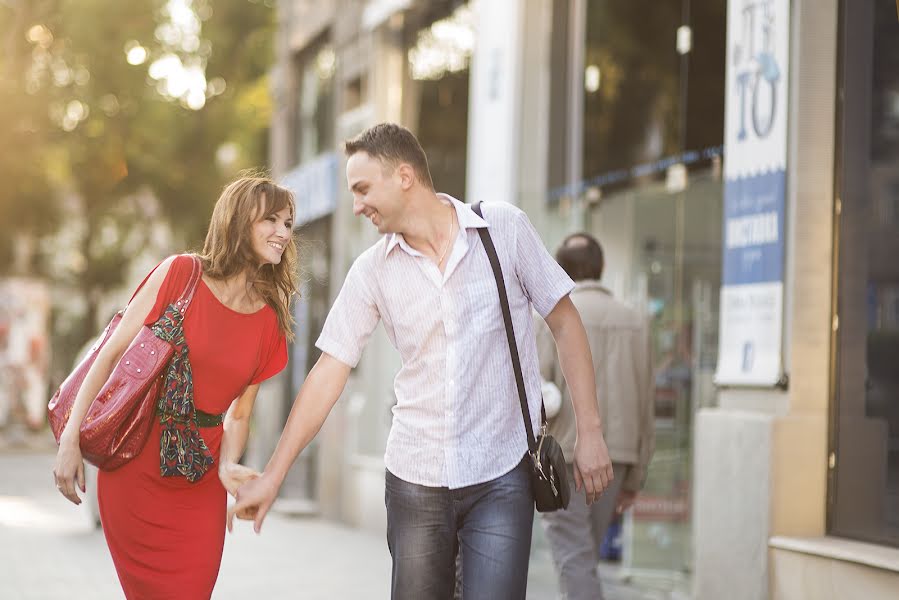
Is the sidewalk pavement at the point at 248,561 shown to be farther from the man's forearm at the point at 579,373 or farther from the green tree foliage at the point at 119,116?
the green tree foliage at the point at 119,116

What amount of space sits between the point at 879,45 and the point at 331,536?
7.73 meters

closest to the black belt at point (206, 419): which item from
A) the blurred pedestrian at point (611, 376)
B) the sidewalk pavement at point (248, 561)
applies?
the blurred pedestrian at point (611, 376)

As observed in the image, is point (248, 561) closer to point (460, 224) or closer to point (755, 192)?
point (755, 192)

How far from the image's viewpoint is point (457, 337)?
403cm

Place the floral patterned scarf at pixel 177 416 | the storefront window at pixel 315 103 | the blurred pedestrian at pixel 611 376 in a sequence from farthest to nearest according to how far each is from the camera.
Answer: the storefront window at pixel 315 103, the blurred pedestrian at pixel 611 376, the floral patterned scarf at pixel 177 416

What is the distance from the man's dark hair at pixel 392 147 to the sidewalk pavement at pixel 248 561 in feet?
17.7

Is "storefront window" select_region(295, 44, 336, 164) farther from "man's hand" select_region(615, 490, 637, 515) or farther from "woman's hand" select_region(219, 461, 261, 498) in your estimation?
"woman's hand" select_region(219, 461, 261, 498)

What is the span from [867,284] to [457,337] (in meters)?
3.74

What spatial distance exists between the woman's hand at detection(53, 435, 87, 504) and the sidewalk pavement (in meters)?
4.63

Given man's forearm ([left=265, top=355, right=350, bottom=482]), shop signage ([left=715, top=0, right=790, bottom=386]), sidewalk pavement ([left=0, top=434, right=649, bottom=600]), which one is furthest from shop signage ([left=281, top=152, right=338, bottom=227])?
man's forearm ([left=265, top=355, right=350, bottom=482])

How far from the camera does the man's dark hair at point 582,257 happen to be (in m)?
6.78

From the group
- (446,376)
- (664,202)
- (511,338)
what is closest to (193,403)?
(446,376)

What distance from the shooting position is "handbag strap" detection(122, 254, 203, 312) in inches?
183

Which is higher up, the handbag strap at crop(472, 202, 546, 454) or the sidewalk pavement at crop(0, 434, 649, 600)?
the handbag strap at crop(472, 202, 546, 454)
